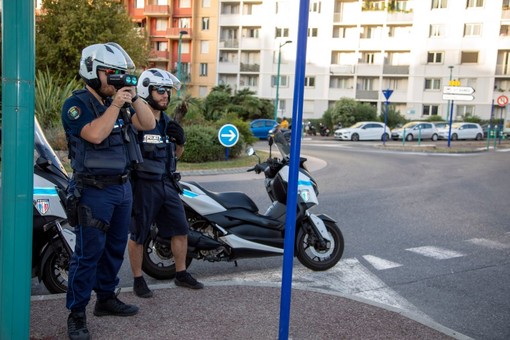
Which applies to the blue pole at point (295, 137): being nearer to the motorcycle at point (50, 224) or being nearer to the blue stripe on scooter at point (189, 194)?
the motorcycle at point (50, 224)

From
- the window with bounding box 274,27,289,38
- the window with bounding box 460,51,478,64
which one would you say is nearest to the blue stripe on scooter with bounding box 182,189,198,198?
the window with bounding box 460,51,478,64

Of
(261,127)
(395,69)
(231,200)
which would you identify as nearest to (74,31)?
(261,127)

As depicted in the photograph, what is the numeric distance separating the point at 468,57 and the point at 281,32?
19650 millimetres

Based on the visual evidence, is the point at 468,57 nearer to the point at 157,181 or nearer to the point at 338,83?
the point at 338,83

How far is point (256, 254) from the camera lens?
5250 millimetres

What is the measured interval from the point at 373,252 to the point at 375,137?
1308 inches

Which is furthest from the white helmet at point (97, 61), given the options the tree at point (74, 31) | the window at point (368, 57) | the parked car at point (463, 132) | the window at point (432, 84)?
the window at point (368, 57)

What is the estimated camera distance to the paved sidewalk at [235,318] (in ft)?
12.1

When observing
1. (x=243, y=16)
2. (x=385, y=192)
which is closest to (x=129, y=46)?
(x=385, y=192)

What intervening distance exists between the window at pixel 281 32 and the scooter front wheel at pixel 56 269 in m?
55.8

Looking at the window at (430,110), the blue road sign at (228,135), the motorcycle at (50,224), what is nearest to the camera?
the motorcycle at (50,224)

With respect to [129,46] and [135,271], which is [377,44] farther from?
[135,271]

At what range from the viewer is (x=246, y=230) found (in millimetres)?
5281

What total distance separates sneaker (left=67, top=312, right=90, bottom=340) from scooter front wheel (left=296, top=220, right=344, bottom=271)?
8.45 ft
